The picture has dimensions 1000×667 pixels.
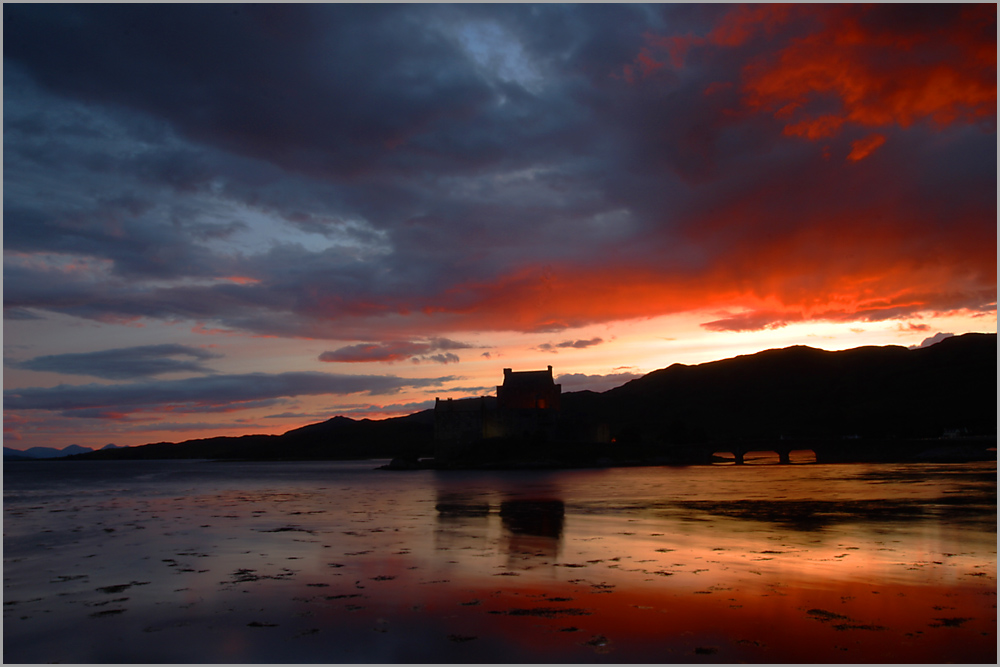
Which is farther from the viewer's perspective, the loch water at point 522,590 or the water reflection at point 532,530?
the water reflection at point 532,530

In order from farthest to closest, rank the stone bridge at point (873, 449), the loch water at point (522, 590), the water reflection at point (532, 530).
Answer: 1. the stone bridge at point (873, 449)
2. the water reflection at point (532, 530)
3. the loch water at point (522, 590)

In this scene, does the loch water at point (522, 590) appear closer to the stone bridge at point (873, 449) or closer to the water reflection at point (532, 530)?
the water reflection at point (532, 530)

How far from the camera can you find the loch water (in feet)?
35.0

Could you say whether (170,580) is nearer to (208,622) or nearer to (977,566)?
(208,622)

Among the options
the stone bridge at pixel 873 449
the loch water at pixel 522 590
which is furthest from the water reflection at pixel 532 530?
the stone bridge at pixel 873 449

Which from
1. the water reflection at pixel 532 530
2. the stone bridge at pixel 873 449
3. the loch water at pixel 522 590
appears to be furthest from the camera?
the stone bridge at pixel 873 449

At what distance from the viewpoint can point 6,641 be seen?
1184 cm

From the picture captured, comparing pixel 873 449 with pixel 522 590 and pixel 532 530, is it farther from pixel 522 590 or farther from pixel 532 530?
pixel 522 590

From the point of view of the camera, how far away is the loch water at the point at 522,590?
10672 millimetres

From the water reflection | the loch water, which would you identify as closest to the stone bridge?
the loch water

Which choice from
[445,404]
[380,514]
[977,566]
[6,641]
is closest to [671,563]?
[977,566]

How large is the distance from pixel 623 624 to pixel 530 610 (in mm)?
1973

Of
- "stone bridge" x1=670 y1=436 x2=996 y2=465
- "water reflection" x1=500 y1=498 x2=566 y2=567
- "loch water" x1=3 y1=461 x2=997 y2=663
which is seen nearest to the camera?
"loch water" x1=3 y1=461 x2=997 y2=663

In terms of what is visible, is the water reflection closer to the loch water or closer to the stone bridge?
the loch water
